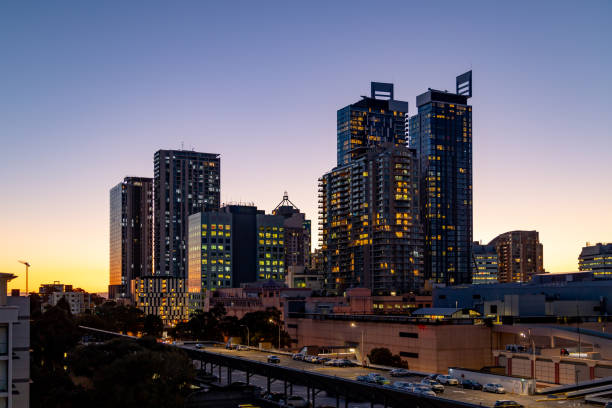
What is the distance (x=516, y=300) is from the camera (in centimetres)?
16325

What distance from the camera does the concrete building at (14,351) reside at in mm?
54219

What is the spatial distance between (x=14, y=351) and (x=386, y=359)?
100547mm

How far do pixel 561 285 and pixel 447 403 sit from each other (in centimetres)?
13151

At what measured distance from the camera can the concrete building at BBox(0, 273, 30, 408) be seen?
54.2m

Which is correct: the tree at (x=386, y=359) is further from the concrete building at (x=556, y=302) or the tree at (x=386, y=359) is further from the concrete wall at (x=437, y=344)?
the concrete building at (x=556, y=302)

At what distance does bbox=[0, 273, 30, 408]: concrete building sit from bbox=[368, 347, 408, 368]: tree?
96578 millimetres

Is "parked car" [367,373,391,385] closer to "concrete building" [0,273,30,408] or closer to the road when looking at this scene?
the road

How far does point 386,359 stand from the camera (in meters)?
147

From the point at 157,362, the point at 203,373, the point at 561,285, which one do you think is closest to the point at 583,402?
the point at 157,362

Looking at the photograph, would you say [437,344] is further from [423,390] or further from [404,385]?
[423,390]

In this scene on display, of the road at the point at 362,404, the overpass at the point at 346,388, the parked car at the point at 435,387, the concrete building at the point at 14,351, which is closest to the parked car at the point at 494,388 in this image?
the road at the point at 362,404

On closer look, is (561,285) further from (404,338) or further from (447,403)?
(447,403)

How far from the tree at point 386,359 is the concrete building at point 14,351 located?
96578mm

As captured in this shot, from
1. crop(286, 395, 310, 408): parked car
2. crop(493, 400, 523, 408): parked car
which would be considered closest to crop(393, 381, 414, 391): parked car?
crop(493, 400, 523, 408): parked car
